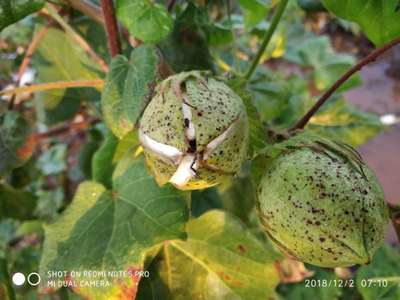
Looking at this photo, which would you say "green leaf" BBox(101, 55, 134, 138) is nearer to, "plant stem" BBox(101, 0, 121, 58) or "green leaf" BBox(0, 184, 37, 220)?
"plant stem" BBox(101, 0, 121, 58)

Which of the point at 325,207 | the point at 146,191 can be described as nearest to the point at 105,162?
the point at 146,191

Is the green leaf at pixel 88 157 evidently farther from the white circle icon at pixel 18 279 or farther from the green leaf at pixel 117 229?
the green leaf at pixel 117 229

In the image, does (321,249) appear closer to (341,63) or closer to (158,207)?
(158,207)

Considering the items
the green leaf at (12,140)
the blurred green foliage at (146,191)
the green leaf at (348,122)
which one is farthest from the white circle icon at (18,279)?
the green leaf at (348,122)

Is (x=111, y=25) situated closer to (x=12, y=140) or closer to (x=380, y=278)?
(x=12, y=140)

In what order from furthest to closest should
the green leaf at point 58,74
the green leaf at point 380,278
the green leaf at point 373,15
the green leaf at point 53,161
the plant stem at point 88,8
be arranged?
the green leaf at point 53,161, the green leaf at point 58,74, the green leaf at point 380,278, the plant stem at point 88,8, the green leaf at point 373,15

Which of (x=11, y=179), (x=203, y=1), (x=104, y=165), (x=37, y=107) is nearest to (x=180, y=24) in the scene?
(x=203, y=1)
